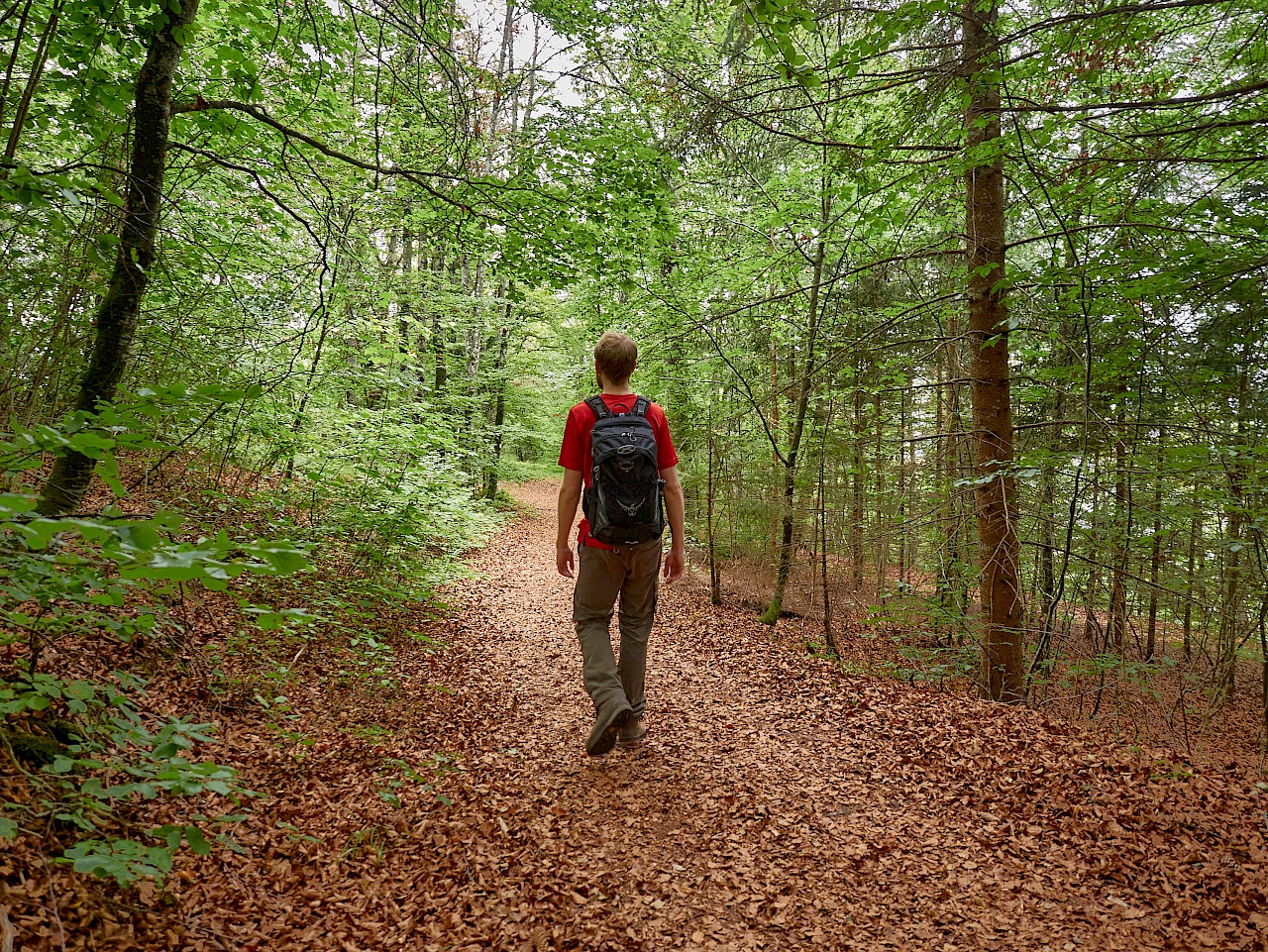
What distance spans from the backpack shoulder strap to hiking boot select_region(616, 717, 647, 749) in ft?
7.42

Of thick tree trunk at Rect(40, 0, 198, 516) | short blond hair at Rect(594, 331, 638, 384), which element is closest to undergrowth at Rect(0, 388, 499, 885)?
thick tree trunk at Rect(40, 0, 198, 516)

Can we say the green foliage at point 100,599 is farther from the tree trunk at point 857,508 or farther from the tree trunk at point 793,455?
the tree trunk at point 857,508

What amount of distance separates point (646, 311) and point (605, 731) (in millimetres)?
6214

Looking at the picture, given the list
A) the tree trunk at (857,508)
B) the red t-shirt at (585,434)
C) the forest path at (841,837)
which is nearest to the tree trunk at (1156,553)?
the forest path at (841,837)

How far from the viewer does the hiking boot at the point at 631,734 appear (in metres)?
4.34

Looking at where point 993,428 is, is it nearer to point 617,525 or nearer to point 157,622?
point 617,525

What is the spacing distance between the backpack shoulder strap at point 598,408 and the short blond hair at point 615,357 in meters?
0.23

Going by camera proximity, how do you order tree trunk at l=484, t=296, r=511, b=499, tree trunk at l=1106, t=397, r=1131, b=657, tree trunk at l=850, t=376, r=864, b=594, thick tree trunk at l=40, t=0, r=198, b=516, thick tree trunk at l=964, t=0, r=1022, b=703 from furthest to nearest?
1. tree trunk at l=484, t=296, r=511, b=499
2. tree trunk at l=850, t=376, r=864, b=594
3. tree trunk at l=1106, t=397, r=1131, b=657
4. thick tree trunk at l=964, t=0, r=1022, b=703
5. thick tree trunk at l=40, t=0, r=198, b=516

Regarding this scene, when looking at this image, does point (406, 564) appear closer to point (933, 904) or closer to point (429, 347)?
point (933, 904)

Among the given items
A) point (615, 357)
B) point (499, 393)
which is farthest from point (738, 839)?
point (499, 393)

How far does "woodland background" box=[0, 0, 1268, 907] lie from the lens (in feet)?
9.89

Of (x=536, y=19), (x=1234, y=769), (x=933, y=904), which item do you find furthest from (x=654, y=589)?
(x=536, y=19)

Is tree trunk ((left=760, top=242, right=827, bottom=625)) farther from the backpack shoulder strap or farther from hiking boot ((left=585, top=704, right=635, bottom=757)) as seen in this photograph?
hiking boot ((left=585, top=704, right=635, bottom=757))

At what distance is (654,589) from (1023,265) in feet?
37.5
